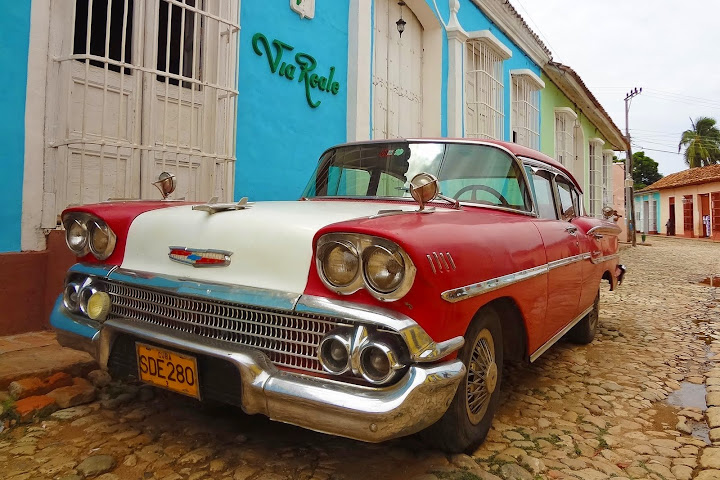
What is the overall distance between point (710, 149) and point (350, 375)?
4102 cm

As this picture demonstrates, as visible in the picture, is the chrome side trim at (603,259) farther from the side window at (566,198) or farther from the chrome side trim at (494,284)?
the chrome side trim at (494,284)

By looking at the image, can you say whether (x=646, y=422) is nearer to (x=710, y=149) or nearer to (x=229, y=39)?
(x=229, y=39)

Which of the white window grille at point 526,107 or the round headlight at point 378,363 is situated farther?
the white window grille at point 526,107

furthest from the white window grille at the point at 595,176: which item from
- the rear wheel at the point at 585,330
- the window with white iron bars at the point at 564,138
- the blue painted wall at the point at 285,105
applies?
the rear wheel at the point at 585,330

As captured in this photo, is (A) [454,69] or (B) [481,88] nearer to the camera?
(A) [454,69]

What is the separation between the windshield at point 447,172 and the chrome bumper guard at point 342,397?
119cm

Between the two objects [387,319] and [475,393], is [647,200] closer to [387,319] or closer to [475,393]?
[475,393]

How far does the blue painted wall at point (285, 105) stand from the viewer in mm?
4758

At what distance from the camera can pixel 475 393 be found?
2.04 meters

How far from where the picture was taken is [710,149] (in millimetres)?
34281

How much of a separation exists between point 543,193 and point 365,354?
1.96 m

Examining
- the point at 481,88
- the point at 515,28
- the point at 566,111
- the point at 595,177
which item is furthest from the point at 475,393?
the point at 595,177

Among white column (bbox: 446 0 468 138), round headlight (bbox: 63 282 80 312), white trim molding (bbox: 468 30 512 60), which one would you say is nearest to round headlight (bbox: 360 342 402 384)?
round headlight (bbox: 63 282 80 312)

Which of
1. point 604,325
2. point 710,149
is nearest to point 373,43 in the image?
point 604,325
